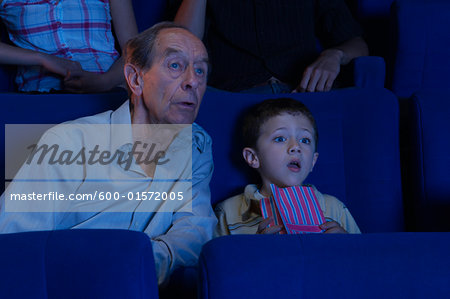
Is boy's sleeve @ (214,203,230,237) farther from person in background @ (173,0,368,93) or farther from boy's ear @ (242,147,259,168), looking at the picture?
person in background @ (173,0,368,93)

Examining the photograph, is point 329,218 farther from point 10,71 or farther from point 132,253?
point 10,71

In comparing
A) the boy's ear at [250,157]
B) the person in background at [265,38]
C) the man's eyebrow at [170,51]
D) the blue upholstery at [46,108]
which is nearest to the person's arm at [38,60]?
the blue upholstery at [46,108]

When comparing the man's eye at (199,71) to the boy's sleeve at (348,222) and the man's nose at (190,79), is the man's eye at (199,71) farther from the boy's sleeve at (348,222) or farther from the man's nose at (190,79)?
the boy's sleeve at (348,222)

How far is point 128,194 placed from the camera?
1.01 meters

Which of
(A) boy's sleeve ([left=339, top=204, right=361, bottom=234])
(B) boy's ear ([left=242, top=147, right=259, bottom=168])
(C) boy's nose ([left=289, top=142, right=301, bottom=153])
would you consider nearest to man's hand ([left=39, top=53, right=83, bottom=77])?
(B) boy's ear ([left=242, top=147, right=259, bottom=168])

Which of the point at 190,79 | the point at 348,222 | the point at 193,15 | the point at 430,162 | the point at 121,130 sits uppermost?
the point at 193,15

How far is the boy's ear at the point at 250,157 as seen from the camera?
45.7 inches

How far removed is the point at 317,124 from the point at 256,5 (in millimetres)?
517

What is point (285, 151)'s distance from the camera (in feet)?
3.66

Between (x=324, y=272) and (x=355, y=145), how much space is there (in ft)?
2.18

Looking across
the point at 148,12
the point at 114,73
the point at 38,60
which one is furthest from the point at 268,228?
the point at 148,12

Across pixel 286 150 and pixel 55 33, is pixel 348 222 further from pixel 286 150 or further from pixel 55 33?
pixel 55 33

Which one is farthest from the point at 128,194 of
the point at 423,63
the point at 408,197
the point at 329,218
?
the point at 423,63

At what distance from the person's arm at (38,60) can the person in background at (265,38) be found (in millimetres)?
347
